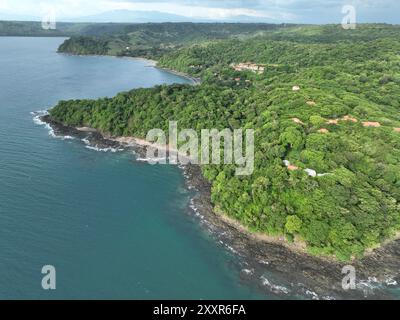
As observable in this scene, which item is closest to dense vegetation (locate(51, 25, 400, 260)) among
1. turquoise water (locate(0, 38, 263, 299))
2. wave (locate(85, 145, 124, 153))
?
wave (locate(85, 145, 124, 153))

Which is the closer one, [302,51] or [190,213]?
[190,213]

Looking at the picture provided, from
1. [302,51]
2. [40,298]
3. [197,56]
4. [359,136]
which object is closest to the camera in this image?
[40,298]

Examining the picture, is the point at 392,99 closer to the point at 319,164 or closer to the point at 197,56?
the point at 319,164

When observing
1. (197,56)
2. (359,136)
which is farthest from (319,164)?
(197,56)

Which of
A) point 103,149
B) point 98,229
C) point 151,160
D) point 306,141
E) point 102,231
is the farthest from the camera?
point 103,149

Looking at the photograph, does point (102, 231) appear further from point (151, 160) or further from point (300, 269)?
point (300, 269)

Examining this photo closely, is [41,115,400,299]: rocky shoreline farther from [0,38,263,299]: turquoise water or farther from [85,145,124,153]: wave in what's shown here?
[85,145,124,153]: wave

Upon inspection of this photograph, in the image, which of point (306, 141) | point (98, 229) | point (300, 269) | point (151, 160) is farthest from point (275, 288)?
point (151, 160)
